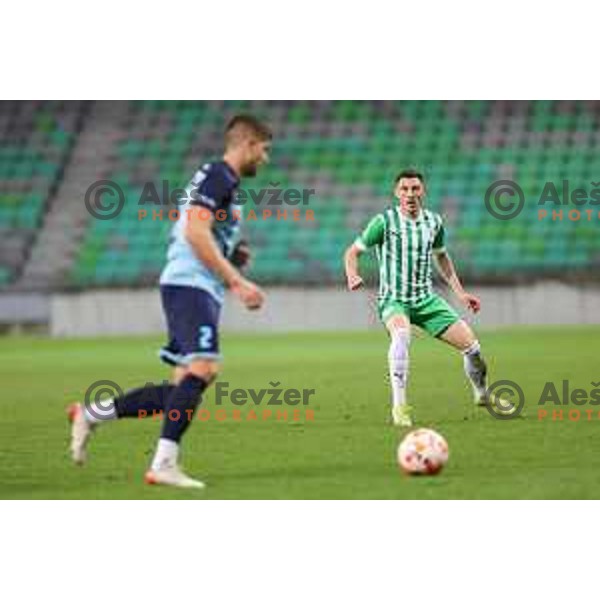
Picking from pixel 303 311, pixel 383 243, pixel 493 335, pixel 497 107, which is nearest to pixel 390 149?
pixel 497 107

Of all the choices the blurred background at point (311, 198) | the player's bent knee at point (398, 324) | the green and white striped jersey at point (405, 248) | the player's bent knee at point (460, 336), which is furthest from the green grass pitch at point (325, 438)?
the blurred background at point (311, 198)

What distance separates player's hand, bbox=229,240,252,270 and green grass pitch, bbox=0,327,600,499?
82 centimetres

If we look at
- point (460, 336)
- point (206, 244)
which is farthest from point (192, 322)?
point (460, 336)

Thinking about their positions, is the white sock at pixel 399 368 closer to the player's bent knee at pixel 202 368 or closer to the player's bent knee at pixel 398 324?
the player's bent knee at pixel 398 324

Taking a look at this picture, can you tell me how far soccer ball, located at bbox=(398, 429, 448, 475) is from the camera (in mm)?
6301

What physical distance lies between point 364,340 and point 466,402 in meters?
6.87

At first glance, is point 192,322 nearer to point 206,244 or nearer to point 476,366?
point 206,244

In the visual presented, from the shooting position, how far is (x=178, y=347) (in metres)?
6.09

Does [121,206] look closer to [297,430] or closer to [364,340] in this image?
[364,340]

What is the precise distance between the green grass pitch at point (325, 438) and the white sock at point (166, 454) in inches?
3.9

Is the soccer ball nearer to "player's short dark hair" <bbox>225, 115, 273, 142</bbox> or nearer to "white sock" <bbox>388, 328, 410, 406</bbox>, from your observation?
"player's short dark hair" <bbox>225, 115, 273, 142</bbox>

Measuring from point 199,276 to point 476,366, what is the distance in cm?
321

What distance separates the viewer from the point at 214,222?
19.9ft

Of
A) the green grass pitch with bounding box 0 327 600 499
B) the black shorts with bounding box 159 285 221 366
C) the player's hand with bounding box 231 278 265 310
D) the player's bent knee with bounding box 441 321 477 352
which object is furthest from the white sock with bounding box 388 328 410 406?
the player's hand with bounding box 231 278 265 310
